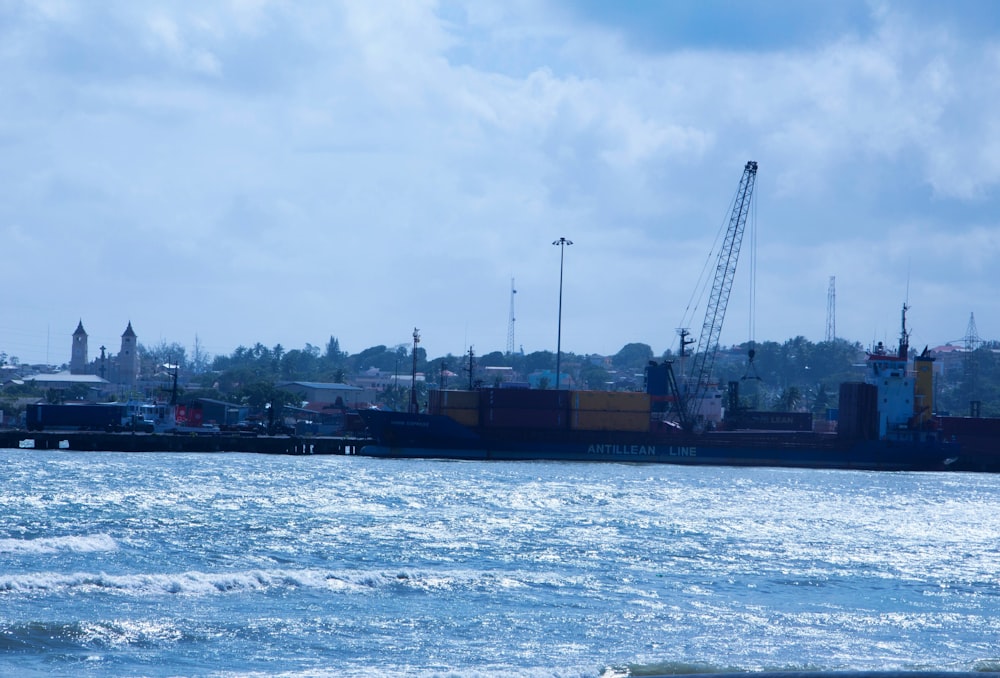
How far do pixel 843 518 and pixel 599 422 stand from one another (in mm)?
39288

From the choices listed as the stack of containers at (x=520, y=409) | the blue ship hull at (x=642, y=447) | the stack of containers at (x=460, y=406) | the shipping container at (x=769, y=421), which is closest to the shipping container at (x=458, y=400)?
the stack of containers at (x=460, y=406)

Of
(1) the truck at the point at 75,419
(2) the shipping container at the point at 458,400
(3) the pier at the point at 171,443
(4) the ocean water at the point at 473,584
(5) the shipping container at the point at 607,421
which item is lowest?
(4) the ocean water at the point at 473,584

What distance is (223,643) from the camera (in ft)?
50.9

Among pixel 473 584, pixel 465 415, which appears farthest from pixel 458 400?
pixel 473 584

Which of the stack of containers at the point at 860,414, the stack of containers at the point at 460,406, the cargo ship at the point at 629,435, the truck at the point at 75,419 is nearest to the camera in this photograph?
the cargo ship at the point at 629,435

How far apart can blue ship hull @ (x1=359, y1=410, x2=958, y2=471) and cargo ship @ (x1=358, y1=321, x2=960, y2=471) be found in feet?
0.20

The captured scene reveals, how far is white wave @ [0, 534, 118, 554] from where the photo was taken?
2330 cm

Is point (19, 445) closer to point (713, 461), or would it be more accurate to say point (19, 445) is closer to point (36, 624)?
point (713, 461)

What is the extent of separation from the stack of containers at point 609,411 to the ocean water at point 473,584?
33.8 metres

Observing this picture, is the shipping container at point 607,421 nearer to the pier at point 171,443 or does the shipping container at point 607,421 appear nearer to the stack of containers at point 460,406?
the stack of containers at point 460,406

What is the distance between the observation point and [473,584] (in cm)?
2109

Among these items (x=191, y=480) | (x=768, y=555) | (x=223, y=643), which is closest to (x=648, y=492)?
(x=191, y=480)

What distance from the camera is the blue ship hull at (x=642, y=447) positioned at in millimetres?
73938

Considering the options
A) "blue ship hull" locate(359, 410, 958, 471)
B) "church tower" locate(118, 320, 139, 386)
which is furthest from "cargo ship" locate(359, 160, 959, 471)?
"church tower" locate(118, 320, 139, 386)
